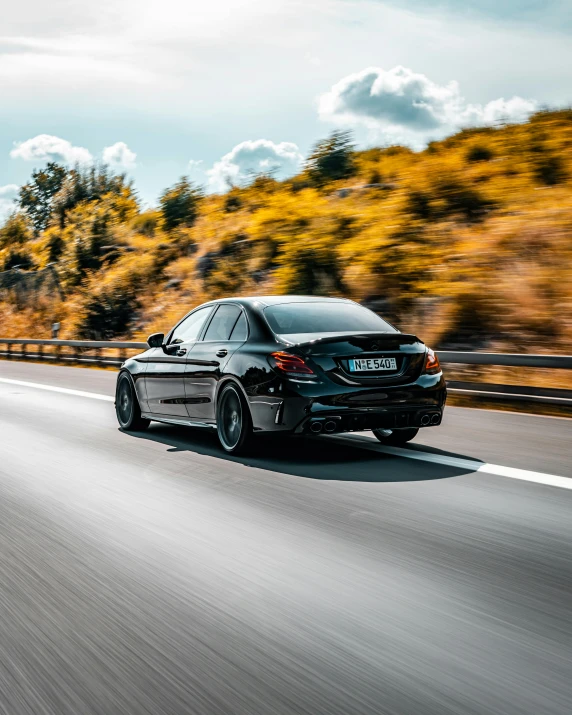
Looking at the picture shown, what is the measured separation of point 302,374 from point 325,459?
898 millimetres

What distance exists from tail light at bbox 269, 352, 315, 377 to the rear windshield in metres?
0.43

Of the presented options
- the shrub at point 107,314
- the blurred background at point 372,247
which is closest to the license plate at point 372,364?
the blurred background at point 372,247

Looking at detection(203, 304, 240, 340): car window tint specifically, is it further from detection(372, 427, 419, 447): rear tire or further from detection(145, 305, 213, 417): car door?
detection(372, 427, 419, 447): rear tire

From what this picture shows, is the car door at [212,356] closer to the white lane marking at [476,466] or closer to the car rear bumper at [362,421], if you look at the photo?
the car rear bumper at [362,421]

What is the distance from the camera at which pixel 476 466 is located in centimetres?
757

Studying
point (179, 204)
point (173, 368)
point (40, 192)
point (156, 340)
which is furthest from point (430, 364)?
point (40, 192)

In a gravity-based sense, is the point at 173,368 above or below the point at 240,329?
below

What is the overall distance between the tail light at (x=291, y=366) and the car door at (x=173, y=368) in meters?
1.74

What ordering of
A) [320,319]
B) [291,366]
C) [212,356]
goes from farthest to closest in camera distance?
[212,356], [320,319], [291,366]

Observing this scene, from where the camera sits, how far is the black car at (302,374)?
299 inches

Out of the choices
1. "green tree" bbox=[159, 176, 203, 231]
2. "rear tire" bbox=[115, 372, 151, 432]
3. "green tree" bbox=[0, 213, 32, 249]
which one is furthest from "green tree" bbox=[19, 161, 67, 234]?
"rear tire" bbox=[115, 372, 151, 432]

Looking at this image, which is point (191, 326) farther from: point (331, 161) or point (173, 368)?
point (331, 161)

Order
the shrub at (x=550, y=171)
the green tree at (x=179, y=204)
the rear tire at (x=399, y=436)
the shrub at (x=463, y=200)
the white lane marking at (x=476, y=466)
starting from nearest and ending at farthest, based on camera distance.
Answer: the white lane marking at (x=476, y=466) < the rear tire at (x=399, y=436) < the shrub at (x=463, y=200) < the shrub at (x=550, y=171) < the green tree at (x=179, y=204)

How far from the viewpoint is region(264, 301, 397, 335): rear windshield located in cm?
816
